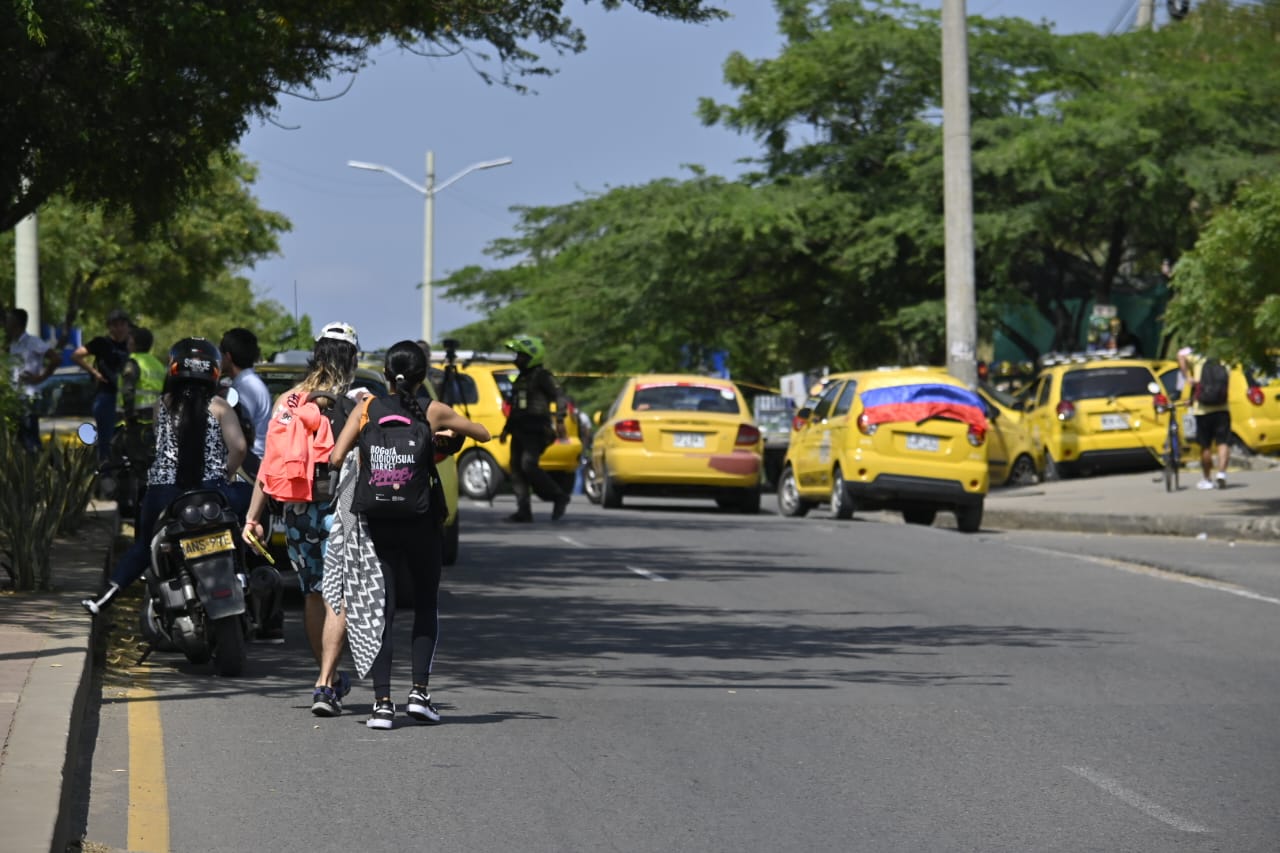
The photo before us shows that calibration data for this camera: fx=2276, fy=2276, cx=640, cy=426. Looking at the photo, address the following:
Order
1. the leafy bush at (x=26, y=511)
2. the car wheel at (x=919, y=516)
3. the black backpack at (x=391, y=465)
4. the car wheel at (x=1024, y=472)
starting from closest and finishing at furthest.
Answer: the black backpack at (x=391, y=465), the leafy bush at (x=26, y=511), the car wheel at (x=919, y=516), the car wheel at (x=1024, y=472)

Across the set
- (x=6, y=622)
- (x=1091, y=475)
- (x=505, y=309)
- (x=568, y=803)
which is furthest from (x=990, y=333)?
(x=568, y=803)

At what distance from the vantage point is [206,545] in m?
10.7

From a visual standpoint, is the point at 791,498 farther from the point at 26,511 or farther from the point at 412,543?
the point at 412,543

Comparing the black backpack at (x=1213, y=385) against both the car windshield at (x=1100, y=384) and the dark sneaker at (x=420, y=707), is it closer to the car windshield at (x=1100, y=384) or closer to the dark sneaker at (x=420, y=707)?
the car windshield at (x=1100, y=384)

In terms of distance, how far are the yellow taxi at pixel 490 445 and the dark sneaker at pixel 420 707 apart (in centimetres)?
1742

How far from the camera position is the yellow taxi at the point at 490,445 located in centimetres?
2761

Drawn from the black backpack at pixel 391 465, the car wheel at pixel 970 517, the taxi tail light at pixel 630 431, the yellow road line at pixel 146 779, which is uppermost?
the taxi tail light at pixel 630 431

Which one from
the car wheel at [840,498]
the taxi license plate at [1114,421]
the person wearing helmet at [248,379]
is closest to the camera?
the person wearing helmet at [248,379]

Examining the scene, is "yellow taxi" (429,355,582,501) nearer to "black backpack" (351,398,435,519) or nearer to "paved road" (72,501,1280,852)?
"paved road" (72,501,1280,852)

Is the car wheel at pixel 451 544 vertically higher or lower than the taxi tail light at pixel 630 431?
lower

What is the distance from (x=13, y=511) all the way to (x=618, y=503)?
602 inches

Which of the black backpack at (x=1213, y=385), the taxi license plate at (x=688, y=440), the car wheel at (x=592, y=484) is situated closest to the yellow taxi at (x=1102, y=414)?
the black backpack at (x=1213, y=385)

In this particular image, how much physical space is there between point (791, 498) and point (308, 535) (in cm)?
1705

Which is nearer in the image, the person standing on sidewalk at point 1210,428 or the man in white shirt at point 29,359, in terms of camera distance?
the man in white shirt at point 29,359
